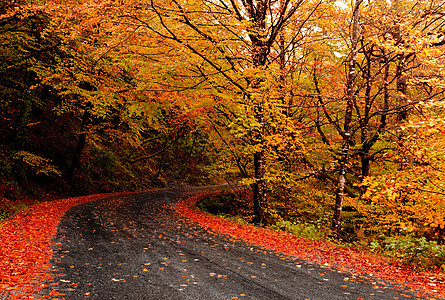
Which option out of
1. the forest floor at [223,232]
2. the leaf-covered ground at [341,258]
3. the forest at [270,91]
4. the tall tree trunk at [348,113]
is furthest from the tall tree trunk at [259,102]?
the tall tree trunk at [348,113]

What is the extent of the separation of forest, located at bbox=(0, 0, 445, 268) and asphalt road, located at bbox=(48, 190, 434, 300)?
9.91 feet

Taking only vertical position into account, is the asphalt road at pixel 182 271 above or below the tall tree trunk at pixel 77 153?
below

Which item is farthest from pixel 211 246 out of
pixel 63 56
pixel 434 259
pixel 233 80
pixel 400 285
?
pixel 63 56

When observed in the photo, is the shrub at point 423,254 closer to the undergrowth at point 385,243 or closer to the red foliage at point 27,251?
the undergrowth at point 385,243

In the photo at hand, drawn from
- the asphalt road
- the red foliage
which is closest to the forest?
the red foliage

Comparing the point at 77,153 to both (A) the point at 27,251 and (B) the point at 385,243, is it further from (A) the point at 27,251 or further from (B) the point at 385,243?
(B) the point at 385,243

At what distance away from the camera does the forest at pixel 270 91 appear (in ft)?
29.5

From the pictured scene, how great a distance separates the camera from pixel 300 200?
14.0 metres

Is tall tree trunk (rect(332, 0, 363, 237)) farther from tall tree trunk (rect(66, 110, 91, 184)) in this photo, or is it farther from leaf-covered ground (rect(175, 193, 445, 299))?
tall tree trunk (rect(66, 110, 91, 184))

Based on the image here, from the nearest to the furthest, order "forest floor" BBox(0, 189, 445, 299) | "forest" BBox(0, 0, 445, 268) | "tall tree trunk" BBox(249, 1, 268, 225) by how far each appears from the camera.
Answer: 1. "forest floor" BBox(0, 189, 445, 299)
2. "forest" BBox(0, 0, 445, 268)
3. "tall tree trunk" BBox(249, 1, 268, 225)

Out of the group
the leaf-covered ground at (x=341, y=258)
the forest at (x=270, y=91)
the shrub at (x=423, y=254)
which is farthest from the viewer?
the forest at (x=270, y=91)

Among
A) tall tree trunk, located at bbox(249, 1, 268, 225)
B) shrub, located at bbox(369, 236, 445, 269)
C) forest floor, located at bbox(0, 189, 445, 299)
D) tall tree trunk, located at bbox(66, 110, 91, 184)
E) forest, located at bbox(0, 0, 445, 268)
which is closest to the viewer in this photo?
forest floor, located at bbox(0, 189, 445, 299)

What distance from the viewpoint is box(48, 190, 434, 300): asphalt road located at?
15.7ft

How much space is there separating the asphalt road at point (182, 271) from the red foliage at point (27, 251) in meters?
0.27
